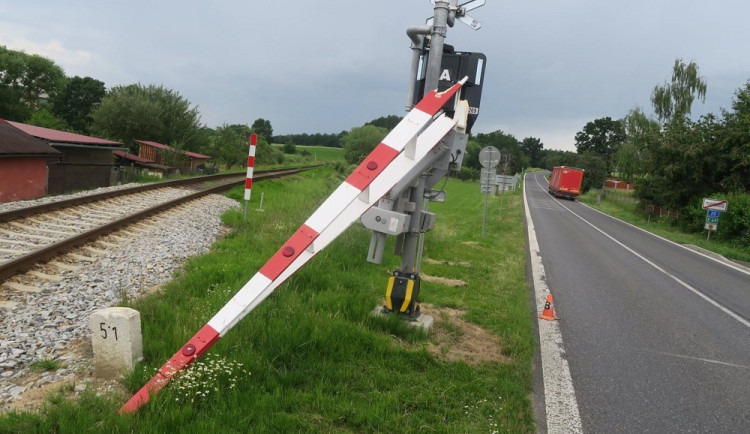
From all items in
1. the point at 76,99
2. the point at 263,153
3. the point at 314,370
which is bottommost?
the point at 314,370

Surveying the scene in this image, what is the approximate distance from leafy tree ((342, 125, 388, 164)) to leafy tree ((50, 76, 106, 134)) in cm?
3872

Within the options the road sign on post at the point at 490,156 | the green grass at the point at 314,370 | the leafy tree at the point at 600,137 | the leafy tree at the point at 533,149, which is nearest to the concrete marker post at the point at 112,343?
the green grass at the point at 314,370

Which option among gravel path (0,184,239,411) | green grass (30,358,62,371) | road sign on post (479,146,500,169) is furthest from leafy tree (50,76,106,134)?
green grass (30,358,62,371)

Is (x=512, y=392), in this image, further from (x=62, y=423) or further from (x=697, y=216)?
(x=697, y=216)

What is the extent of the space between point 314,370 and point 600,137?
127937 millimetres

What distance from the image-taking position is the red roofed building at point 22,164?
12.2m

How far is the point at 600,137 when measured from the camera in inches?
4641

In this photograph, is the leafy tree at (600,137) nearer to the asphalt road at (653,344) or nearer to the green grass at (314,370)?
the asphalt road at (653,344)

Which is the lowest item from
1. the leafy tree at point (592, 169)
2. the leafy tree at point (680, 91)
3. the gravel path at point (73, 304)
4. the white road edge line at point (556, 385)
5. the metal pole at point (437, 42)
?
the white road edge line at point (556, 385)

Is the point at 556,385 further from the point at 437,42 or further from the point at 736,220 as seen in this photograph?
the point at 736,220

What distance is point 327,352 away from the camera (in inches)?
170

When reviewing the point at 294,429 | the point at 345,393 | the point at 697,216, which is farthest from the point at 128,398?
the point at 697,216

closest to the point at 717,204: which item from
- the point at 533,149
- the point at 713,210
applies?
the point at 713,210

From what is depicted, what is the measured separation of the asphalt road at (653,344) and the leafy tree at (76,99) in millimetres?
77860
